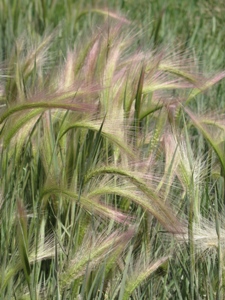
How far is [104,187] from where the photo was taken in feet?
5.48

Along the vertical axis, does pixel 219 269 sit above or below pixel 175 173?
below

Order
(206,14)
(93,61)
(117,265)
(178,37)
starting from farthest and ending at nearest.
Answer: (206,14)
(178,37)
(93,61)
(117,265)

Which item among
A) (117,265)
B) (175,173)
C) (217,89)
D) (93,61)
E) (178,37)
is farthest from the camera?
(178,37)

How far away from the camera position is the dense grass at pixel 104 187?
1584 mm

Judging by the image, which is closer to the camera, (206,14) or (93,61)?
(93,61)

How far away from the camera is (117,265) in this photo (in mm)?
1727

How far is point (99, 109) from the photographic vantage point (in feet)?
6.43

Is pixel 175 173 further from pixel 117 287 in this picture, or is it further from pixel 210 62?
pixel 210 62

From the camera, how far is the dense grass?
1.58 m

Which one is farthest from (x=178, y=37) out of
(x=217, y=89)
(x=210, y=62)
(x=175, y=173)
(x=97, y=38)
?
(x=175, y=173)

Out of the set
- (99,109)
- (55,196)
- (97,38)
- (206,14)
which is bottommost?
(55,196)

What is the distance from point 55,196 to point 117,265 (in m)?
0.23

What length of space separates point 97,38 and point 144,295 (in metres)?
0.66

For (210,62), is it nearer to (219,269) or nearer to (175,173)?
(175,173)
